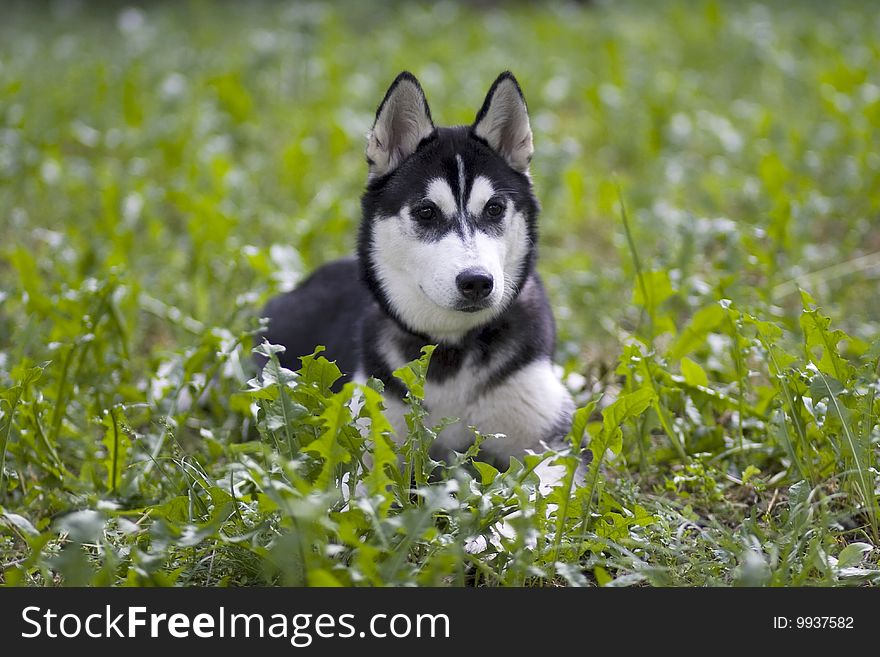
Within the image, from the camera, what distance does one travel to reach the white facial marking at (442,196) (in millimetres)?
3393

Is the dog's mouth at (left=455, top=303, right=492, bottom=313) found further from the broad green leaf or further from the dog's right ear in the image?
the broad green leaf

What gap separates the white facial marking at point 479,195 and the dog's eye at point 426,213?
0.40 feet

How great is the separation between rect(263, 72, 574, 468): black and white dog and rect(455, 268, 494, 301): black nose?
0.28 feet

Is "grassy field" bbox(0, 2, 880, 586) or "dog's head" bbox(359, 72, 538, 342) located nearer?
"grassy field" bbox(0, 2, 880, 586)

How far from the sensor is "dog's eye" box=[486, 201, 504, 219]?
3.44 meters

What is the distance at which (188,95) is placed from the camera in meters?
8.05

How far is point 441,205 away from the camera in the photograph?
3398 mm
